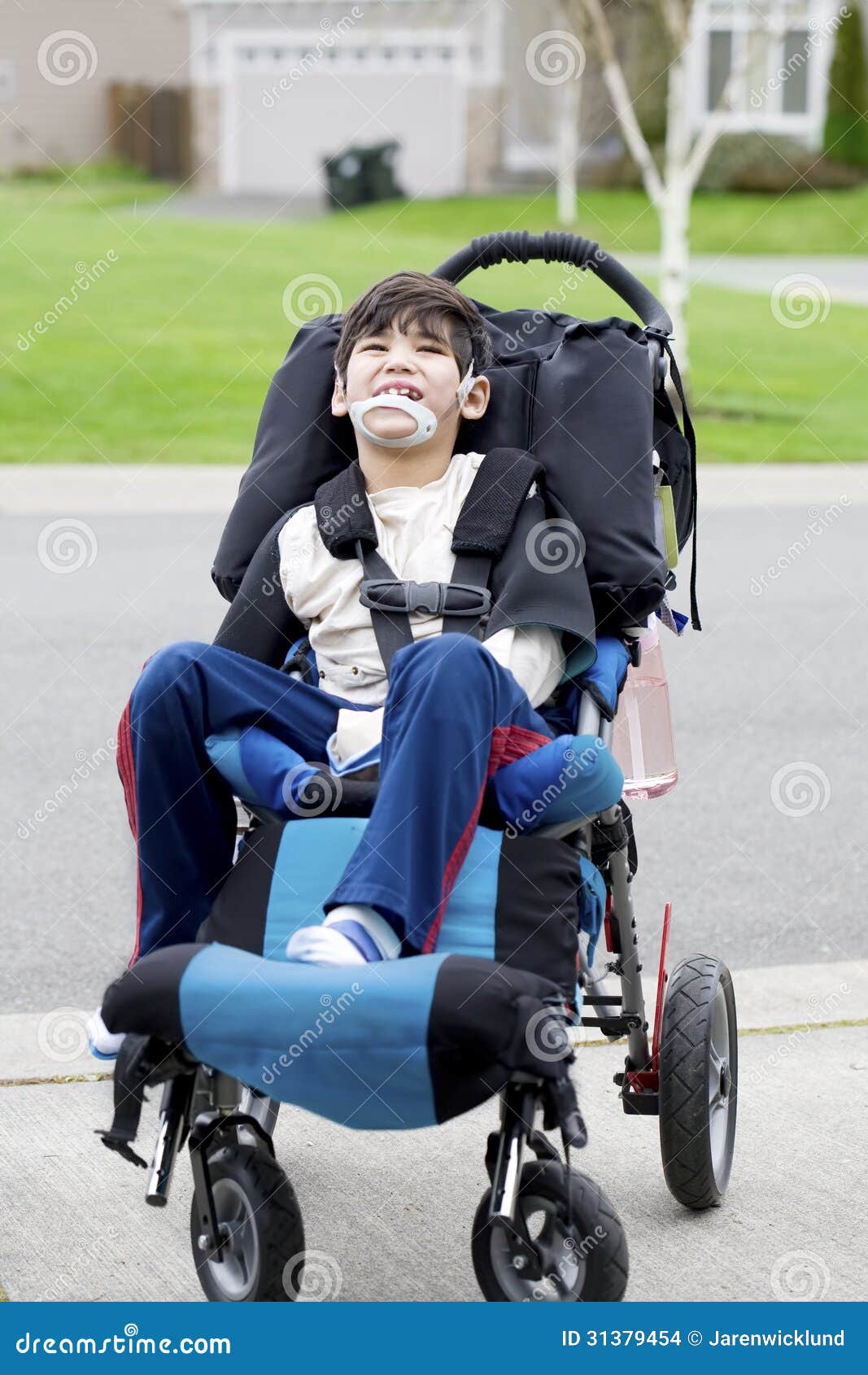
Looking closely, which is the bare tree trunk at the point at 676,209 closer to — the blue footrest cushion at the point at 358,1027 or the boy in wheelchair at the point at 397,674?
the boy in wheelchair at the point at 397,674

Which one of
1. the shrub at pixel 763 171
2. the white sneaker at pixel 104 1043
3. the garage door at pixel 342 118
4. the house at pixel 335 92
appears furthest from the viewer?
the garage door at pixel 342 118

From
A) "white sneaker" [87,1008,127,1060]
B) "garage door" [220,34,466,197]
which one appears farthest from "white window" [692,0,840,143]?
"white sneaker" [87,1008,127,1060]

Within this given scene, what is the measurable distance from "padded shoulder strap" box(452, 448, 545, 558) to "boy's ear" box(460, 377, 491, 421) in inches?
6.4

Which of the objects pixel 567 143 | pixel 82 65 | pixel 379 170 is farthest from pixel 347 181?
pixel 82 65

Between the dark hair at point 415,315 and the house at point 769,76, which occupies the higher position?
the dark hair at point 415,315

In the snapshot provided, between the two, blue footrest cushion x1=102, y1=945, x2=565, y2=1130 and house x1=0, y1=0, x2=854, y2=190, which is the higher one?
blue footrest cushion x1=102, y1=945, x2=565, y2=1130

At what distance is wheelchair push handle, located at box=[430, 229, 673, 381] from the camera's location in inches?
146

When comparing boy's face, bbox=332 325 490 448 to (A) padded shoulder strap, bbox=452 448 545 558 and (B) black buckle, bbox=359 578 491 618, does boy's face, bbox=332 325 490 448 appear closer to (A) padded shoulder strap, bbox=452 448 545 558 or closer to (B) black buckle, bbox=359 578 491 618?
(A) padded shoulder strap, bbox=452 448 545 558

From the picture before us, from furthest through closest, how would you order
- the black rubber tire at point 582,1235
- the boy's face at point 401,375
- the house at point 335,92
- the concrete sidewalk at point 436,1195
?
the house at point 335,92, the boy's face at point 401,375, the concrete sidewalk at point 436,1195, the black rubber tire at point 582,1235

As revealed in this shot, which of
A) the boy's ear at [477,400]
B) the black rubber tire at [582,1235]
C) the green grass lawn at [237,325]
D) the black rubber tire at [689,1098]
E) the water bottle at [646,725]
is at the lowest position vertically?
the green grass lawn at [237,325]

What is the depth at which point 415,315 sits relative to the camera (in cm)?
344

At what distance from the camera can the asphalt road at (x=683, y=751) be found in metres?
4.82

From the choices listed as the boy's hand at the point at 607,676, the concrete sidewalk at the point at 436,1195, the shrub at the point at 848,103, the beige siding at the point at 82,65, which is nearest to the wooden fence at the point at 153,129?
the beige siding at the point at 82,65

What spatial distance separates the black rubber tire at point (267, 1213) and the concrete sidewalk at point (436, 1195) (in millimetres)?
341
